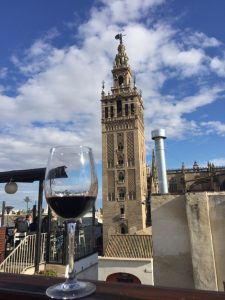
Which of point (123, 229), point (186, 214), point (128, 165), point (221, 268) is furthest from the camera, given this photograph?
point (128, 165)

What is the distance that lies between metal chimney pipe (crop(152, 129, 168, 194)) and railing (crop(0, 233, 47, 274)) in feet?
12.8

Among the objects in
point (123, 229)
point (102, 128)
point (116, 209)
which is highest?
point (102, 128)

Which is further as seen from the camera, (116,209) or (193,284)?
(116,209)

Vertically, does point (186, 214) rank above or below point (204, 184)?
below

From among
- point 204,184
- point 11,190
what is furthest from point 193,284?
point 204,184

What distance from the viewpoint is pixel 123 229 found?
42.4 m

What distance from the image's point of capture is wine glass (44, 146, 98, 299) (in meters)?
1.37

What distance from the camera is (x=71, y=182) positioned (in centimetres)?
144

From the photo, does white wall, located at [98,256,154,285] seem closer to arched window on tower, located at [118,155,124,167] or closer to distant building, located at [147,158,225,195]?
arched window on tower, located at [118,155,124,167]

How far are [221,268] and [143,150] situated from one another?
4571 centimetres

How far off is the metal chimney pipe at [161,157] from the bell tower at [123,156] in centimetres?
3561

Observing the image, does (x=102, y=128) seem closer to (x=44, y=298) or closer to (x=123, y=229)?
(x=123, y=229)

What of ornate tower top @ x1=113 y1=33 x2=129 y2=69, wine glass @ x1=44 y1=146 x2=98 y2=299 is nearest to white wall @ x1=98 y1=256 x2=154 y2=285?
wine glass @ x1=44 y1=146 x2=98 y2=299

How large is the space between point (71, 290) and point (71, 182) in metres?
0.54
